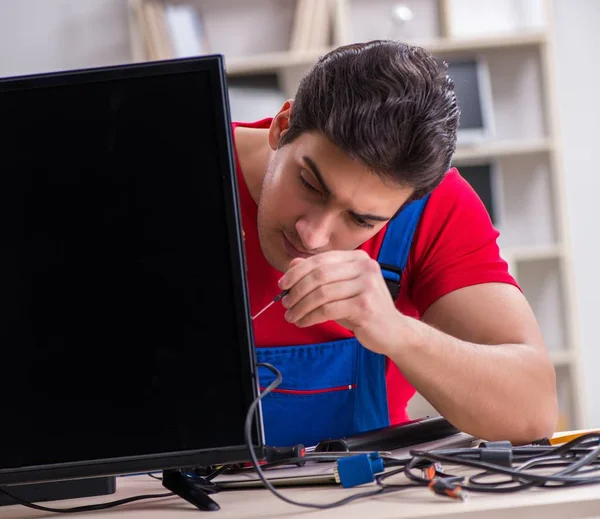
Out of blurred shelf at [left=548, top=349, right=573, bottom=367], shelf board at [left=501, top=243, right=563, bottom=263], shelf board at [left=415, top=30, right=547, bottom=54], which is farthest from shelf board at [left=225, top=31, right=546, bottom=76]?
blurred shelf at [left=548, top=349, right=573, bottom=367]

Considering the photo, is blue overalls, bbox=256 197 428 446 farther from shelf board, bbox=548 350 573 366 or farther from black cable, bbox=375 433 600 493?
shelf board, bbox=548 350 573 366

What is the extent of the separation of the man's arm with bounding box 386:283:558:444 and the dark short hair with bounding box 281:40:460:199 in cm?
21

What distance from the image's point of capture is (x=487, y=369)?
3.82ft

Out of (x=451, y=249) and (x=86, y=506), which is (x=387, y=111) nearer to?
(x=451, y=249)

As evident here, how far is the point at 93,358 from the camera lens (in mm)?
777

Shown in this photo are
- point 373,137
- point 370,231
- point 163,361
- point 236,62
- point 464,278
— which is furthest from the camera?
point 236,62

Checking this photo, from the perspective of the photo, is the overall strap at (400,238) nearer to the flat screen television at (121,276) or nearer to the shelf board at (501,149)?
the flat screen television at (121,276)

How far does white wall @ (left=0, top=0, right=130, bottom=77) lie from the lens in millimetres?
3176

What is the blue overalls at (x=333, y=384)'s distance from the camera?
1.31 metres

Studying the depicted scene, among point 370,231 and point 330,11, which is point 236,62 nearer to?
point 330,11

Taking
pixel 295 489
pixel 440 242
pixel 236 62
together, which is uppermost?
pixel 236 62

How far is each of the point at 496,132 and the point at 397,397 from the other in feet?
6.27

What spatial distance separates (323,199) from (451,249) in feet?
0.93

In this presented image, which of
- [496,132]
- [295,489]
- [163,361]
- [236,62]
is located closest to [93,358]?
[163,361]
